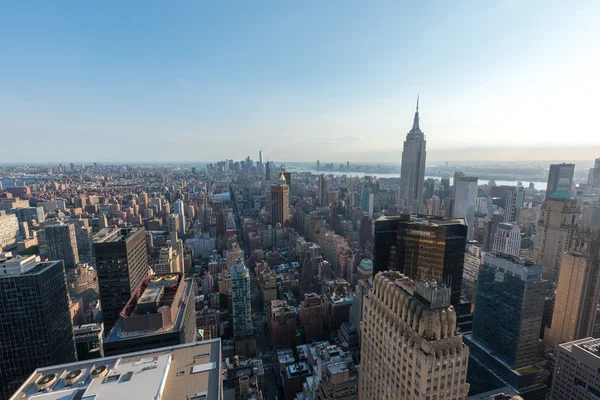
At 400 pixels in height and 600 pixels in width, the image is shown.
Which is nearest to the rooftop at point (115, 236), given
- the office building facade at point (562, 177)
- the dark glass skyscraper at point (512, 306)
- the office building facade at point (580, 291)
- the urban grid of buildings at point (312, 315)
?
the urban grid of buildings at point (312, 315)

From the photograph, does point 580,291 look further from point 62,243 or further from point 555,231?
point 62,243

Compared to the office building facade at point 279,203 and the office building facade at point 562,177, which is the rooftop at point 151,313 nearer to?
the office building facade at point 279,203

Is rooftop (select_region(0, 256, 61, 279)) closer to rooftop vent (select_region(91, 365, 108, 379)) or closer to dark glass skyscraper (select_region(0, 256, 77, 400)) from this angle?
dark glass skyscraper (select_region(0, 256, 77, 400))

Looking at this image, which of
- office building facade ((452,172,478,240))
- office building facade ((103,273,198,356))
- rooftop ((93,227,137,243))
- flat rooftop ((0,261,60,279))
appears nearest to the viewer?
office building facade ((103,273,198,356))

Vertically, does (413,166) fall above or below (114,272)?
above

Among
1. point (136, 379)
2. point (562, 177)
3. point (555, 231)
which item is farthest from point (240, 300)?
point (562, 177)

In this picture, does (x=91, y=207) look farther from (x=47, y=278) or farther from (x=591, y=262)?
(x=591, y=262)

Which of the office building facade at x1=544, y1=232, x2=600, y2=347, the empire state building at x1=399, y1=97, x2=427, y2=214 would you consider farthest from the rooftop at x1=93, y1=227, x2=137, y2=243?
the empire state building at x1=399, y1=97, x2=427, y2=214

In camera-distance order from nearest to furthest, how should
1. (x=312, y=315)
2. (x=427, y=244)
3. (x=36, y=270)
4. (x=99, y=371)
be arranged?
(x=99, y=371) < (x=36, y=270) < (x=427, y=244) < (x=312, y=315)
